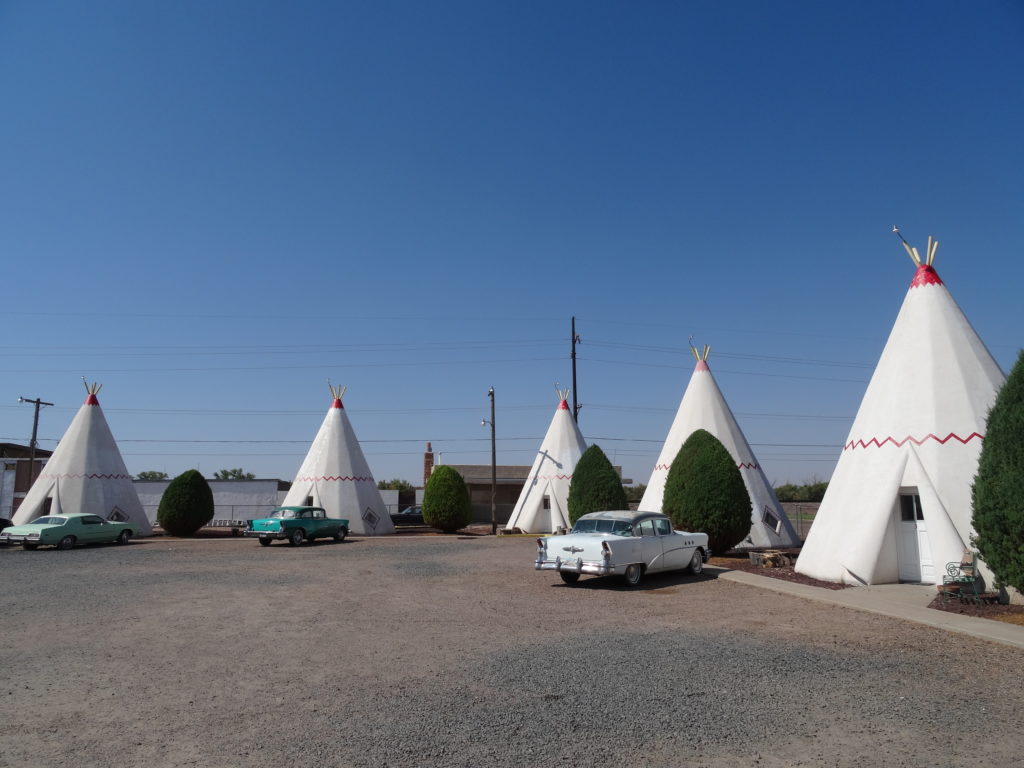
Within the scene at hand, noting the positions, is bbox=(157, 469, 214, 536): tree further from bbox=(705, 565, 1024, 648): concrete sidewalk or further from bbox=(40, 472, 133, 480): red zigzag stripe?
bbox=(705, 565, 1024, 648): concrete sidewalk

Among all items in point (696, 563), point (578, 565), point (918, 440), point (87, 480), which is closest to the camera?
point (578, 565)

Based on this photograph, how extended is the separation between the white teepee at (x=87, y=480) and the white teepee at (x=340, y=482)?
244 inches

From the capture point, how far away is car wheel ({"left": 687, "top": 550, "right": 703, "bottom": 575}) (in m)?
13.7

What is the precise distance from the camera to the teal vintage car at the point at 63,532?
20.3 m

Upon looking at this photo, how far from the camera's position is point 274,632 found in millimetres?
8039

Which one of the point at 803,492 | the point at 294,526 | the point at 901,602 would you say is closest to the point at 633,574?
the point at 901,602

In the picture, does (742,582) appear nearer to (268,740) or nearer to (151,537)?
(268,740)

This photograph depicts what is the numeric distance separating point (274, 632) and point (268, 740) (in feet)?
12.4

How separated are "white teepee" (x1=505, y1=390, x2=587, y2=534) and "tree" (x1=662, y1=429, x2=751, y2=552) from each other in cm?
1254

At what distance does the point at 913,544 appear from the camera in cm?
1202

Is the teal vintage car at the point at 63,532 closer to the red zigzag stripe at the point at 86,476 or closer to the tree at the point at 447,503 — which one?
the red zigzag stripe at the point at 86,476

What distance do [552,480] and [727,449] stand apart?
11078mm

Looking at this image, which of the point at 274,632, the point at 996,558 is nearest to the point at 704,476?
the point at 996,558

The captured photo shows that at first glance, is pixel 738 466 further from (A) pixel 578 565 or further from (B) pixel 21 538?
(B) pixel 21 538
